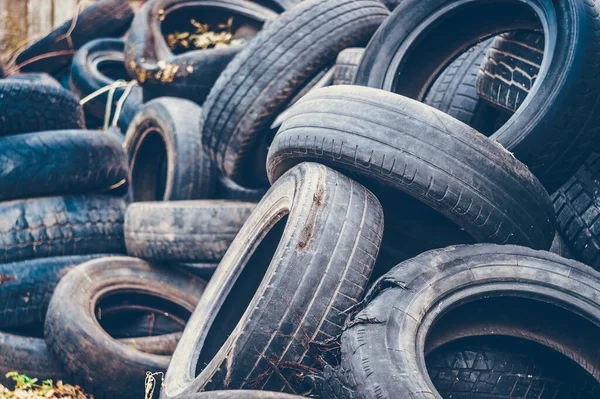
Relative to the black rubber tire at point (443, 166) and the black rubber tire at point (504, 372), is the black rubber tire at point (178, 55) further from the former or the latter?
the black rubber tire at point (504, 372)

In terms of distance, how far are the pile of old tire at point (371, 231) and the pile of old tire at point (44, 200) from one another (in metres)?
0.04

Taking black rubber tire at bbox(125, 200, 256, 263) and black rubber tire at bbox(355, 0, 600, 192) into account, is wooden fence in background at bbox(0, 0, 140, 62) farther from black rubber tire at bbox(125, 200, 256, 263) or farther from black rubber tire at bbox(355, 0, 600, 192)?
black rubber tire at bbox(355, 0, 600, 192)

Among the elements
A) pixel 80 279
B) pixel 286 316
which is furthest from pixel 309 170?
pixel 80 279

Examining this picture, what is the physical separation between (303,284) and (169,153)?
8.50ft

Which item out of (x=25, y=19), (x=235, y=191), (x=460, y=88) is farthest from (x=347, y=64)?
(x=25, y=19)

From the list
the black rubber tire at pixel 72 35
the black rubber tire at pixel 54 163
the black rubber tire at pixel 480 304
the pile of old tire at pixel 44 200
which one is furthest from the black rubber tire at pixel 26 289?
the black rubber tire at pixel 72 35

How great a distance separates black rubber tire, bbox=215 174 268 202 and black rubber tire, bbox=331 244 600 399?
1.92 m

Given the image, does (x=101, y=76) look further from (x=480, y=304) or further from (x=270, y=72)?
(x=480, y=304)

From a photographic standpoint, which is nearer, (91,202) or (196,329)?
(196,329)

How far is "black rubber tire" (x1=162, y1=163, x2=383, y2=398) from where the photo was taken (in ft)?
8.96

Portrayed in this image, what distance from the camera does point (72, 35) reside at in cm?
770

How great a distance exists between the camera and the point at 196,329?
367 cm

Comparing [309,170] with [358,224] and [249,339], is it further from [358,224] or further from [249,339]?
[249,339]

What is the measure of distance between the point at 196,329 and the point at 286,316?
1064mm
